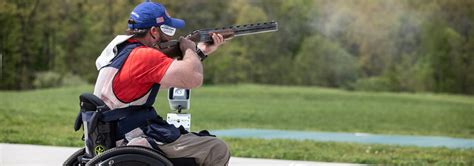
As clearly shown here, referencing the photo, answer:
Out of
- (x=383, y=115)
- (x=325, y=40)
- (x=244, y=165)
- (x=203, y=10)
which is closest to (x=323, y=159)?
(x=244, y=165)

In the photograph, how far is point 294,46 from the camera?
63.3ft

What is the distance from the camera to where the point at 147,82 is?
372cm

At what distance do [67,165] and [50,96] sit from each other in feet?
42.2

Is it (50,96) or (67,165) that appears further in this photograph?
(50,96)

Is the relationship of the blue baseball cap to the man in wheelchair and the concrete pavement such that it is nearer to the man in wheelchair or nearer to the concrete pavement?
the man in wheelchair

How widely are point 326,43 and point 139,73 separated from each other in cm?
1604

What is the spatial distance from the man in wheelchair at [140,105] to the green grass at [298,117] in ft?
13.4

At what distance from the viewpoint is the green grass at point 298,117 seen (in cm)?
866

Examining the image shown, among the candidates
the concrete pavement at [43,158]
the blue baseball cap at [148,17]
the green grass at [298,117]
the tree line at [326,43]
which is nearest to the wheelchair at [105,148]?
the blue baseball cap at [148,17]

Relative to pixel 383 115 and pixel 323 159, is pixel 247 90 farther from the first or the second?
pixel 323 159

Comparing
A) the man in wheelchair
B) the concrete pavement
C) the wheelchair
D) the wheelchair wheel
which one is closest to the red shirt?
the man in wheelchair

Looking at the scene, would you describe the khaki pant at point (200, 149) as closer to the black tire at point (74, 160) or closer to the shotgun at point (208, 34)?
the shotgun at point (208, 34)

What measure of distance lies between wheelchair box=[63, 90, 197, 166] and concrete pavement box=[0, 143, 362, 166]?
2.88 metres

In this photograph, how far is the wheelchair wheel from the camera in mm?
3623
